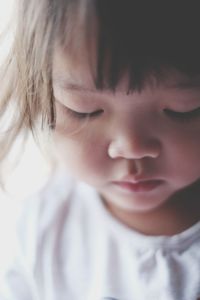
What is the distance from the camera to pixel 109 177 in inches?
25.3

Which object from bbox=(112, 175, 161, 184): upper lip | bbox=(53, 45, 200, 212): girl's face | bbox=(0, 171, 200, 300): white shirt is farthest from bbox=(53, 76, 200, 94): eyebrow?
bbox=(0, 171, 200, 300): white shirt

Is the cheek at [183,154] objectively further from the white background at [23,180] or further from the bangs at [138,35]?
the white background at [23,180]

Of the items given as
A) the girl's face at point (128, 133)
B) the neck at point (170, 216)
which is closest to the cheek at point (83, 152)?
the girl's face at point (128, 133)

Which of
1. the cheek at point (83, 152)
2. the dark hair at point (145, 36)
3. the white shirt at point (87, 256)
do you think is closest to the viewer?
the dark hair at point (145, 36)

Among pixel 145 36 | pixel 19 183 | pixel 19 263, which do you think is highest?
pixel 145 36

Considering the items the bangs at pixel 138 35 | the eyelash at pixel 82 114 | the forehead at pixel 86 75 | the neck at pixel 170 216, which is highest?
the bangs at pixel 138 35

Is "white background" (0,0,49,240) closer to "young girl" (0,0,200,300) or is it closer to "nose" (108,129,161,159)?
"young girl" (0,0,200,300)

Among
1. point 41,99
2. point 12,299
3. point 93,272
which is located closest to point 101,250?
point 93,272

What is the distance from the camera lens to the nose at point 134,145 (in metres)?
0.58

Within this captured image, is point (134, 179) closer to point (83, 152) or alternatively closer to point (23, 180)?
point (83, 152)

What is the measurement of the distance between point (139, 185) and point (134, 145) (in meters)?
0.08

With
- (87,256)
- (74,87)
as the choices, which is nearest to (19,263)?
(87,256)

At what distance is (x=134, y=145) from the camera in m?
0.58

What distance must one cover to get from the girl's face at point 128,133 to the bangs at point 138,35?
0.01 m
